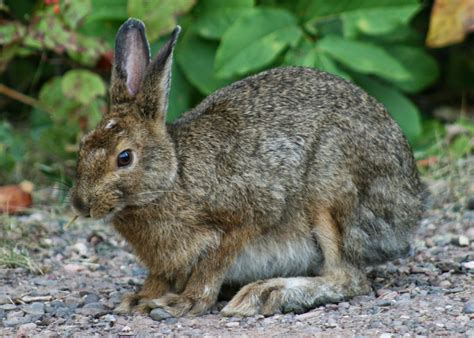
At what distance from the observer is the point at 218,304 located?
534 cm

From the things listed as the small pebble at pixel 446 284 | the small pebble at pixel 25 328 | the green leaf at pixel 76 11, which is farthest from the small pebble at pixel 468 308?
the green leaf at pixel 76 11

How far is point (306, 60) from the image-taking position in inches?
271

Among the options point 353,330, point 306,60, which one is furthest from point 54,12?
point 353,330

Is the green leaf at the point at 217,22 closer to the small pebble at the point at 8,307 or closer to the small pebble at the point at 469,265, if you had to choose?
the small pebble at the point at 469,265

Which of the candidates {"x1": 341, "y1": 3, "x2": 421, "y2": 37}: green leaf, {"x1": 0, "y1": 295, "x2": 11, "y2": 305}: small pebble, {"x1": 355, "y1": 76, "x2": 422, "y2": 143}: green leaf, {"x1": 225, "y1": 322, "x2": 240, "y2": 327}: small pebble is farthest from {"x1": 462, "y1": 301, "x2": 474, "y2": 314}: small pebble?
{"x1": 355, "y1": 76, "x2": 422, "y2": 143}: green leaf

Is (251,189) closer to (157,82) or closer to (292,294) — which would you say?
(292,294)

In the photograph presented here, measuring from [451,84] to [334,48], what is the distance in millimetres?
2554

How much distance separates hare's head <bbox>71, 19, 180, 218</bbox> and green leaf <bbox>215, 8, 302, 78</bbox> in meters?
1.55

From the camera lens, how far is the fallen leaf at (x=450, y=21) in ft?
23.6

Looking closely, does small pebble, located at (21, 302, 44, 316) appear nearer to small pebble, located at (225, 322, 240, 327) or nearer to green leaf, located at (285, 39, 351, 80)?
small pebble, located at (225, 322, 240, 327)

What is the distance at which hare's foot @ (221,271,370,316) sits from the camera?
5.08 m

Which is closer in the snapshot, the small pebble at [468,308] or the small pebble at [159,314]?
the small pebble at [468,308]

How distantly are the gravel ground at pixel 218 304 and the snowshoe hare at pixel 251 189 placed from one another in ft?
0.59

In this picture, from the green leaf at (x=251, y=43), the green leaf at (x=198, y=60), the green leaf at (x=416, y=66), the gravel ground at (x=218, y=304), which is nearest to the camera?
the gravel ground at (x=218, y=304)
